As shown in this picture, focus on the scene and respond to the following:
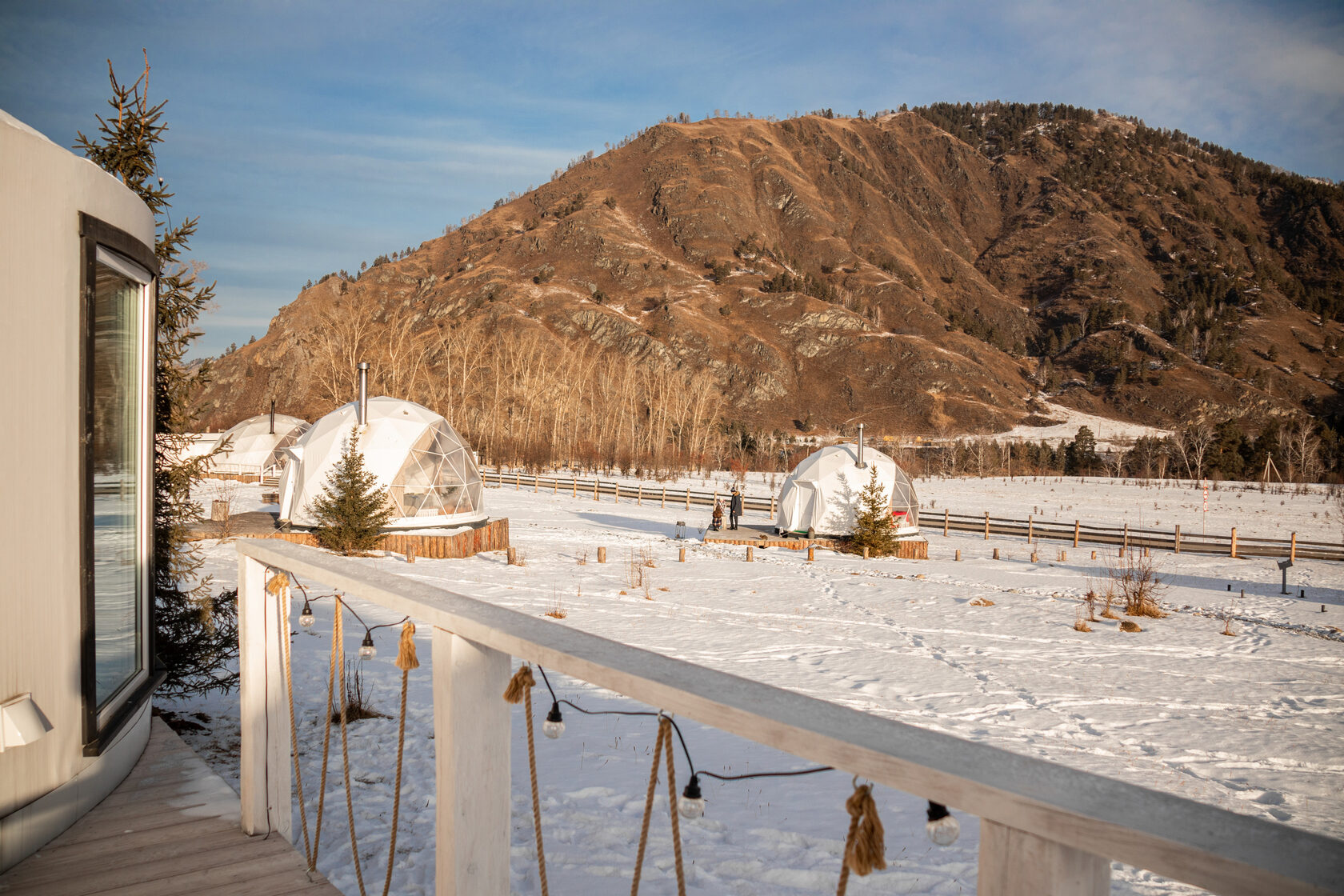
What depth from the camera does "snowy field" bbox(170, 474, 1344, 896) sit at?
529 centimetres

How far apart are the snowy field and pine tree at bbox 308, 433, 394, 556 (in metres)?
1.25

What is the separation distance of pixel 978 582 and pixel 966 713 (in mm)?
11370

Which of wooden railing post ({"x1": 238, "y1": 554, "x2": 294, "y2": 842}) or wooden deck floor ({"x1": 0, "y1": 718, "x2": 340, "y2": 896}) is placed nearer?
wooden deck floor ({"x1": 0, "y1": 718, "x2": 340, "y2": 896})

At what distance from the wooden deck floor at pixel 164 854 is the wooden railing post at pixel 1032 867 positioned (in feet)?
9.07

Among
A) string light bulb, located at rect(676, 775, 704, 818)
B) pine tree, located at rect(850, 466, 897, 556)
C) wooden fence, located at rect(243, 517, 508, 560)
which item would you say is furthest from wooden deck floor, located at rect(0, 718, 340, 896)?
pine tree, located at rect(850, 466, 897, 556)

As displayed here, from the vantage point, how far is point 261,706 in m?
3.43

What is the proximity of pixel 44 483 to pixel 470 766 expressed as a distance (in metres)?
2.32

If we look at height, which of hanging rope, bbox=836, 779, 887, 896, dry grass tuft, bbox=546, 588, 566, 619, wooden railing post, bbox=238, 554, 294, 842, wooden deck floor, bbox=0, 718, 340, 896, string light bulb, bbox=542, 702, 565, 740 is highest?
hanging rope, bbox=836, 779, 887, 896

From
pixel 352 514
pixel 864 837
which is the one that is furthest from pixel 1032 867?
pixel 352 514

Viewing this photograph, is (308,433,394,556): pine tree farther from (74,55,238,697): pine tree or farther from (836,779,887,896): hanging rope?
(836,779,887,896): hanging rope

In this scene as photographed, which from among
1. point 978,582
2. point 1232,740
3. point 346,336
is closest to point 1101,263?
point 346,336

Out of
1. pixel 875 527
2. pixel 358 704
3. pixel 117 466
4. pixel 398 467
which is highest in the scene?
pixel 117 466

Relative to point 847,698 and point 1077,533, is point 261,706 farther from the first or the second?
point 1077,533

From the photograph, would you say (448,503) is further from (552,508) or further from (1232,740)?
(1232,740)
